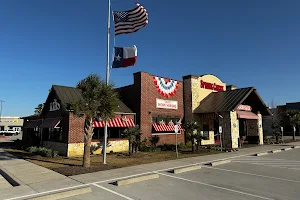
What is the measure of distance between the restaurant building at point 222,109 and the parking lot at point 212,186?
38.1 feet

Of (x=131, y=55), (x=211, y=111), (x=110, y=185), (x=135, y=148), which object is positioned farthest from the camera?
(x=211, y=111)

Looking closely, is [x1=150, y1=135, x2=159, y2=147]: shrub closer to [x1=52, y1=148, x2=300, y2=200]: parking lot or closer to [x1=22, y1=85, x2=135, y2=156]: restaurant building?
[x1=22, y1=85, x2=135, y2=156]: restaurant building

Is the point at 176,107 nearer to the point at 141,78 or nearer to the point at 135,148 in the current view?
the point at 141,78

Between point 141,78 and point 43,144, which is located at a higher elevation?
point 141,78

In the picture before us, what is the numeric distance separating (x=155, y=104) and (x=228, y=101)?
26.2ft

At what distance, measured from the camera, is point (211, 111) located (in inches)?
1015

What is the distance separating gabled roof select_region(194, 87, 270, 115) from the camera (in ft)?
80.9

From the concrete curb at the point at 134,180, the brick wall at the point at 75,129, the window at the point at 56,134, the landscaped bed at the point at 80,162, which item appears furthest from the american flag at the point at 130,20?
the window at the point at 56,134

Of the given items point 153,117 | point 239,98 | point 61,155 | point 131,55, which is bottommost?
point 61,155

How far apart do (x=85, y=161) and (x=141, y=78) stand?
1274cm

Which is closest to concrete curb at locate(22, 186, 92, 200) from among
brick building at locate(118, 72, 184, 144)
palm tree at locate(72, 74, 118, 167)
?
palm tree at locate(72, 74, 118, 167)

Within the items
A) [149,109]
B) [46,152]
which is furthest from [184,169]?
[149,109]

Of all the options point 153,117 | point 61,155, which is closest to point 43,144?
point 61,155

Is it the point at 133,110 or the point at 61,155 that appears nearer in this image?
the point at 61,155
